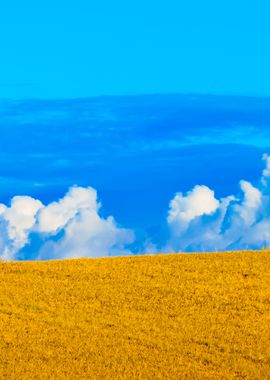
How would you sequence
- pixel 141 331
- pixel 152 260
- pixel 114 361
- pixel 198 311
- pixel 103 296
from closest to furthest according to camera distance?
pixel 114 361, pixel 141 331, pixel 198 311, pixel 103 296, pixel 152 260

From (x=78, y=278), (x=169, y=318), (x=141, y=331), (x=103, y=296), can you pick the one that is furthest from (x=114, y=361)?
(x=78, y=278)

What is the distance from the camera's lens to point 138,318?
68.9 ft

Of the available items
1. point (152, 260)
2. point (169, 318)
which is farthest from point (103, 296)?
point (152, 260)

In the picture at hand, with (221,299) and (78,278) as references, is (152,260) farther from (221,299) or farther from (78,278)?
(221,299)

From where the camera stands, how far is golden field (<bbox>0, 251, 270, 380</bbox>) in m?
17.1

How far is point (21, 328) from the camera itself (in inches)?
803

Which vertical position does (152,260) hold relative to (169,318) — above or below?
above

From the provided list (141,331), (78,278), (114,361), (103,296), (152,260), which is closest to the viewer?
(114,361)

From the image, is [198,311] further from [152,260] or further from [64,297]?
[152,260]

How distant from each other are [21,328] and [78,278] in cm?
534

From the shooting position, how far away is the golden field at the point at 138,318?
17.1m

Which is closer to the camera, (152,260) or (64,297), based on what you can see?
(64,297)

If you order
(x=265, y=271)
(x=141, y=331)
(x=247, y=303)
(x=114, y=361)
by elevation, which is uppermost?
(x=265, y=271)

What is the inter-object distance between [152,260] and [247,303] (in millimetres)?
5965
